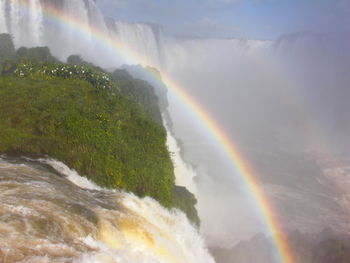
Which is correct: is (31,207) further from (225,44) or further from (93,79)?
(225,44)

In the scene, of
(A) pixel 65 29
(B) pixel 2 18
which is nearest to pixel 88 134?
(B) pixel 2 18

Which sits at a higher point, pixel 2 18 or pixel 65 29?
pixel 65 29

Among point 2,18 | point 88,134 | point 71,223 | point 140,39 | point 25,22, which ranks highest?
point 140,39

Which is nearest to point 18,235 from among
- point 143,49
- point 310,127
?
point 143,49

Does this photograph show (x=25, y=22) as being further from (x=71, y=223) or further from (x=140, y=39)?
(x=71, y=223)

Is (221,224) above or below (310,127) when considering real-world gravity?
below
